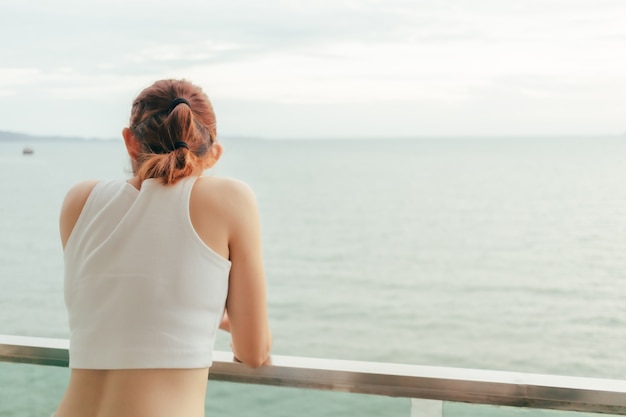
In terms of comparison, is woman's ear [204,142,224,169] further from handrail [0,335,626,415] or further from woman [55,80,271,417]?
handrail [0,335,626,415]

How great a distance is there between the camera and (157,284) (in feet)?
4.22

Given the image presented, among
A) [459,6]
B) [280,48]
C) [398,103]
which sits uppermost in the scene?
[459,6]

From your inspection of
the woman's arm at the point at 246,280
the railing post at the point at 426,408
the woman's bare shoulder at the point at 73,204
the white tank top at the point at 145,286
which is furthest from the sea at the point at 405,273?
the woman's bare shoulder at the point at 73,204

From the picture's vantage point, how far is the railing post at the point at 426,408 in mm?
1405

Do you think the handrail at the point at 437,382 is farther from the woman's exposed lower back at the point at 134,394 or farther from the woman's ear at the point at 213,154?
the woman's ear at the point at 213,154

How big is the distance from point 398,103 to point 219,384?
53.0 metres

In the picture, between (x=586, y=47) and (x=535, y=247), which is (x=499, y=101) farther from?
(x=535, y=247)

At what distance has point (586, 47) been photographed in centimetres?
4984

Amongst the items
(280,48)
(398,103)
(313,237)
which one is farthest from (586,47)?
(313,237)

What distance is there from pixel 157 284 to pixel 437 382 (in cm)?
56

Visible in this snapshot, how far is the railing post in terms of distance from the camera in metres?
1.41

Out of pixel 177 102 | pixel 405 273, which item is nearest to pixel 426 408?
pixel 177 102

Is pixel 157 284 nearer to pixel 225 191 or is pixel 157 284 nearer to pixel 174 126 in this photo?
pixel 225 191

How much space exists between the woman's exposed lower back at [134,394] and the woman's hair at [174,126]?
377 millimetres
